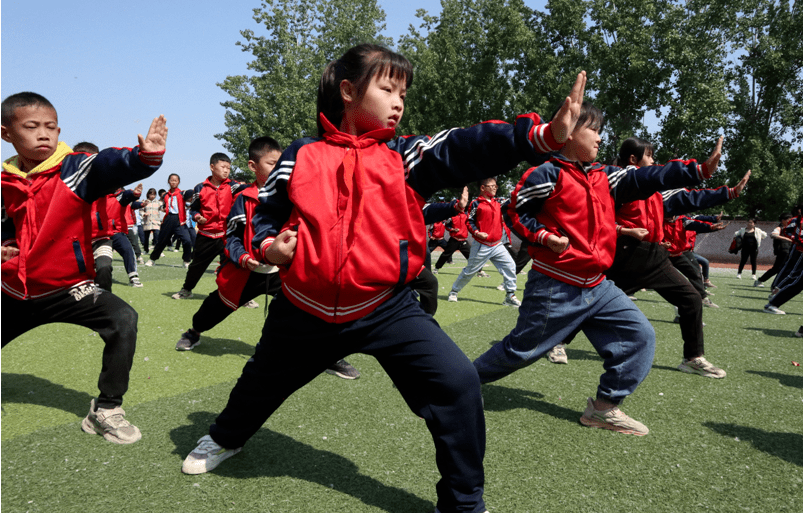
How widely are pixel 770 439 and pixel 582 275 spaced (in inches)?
61.6

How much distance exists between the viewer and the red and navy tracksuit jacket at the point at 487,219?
9.98 m

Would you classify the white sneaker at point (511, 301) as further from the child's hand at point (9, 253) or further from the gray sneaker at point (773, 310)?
the child's hand at point (9, 253)

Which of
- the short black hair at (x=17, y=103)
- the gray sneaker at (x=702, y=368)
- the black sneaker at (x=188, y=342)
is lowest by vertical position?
the black sneaker at (x=188, y=342)

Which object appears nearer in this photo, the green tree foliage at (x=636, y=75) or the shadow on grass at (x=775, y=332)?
the shadow on grass at (x=775, y=332)

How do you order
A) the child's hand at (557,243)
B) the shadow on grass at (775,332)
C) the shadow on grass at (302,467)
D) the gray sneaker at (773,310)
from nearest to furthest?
the shadow on grass at (302,467)
the child's hand at (557,243)
the shadow on grass at (775,332)
the gray sneaker at (773,310)

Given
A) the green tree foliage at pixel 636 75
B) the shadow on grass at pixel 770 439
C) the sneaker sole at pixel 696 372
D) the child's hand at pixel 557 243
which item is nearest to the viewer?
the shadow on grass at pixel 770 439

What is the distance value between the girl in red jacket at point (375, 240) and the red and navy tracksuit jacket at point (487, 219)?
7.60m

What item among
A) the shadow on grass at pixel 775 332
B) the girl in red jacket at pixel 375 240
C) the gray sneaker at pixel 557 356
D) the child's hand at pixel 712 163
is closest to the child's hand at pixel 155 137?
the girl in red jacket at pixel 375 240

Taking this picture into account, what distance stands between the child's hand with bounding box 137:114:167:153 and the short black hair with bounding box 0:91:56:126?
2.84 ft

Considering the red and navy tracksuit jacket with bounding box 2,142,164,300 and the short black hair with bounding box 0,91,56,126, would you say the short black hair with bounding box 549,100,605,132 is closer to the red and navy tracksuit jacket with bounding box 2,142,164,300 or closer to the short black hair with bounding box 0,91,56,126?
the red and navy tracksuit jacket with bounding box 2,142,164,300

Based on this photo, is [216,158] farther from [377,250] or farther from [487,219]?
[377,250]

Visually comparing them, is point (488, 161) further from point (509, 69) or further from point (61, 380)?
point (509, 69)

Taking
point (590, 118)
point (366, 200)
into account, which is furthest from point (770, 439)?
point (366, 200)

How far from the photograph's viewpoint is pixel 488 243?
393 inches
